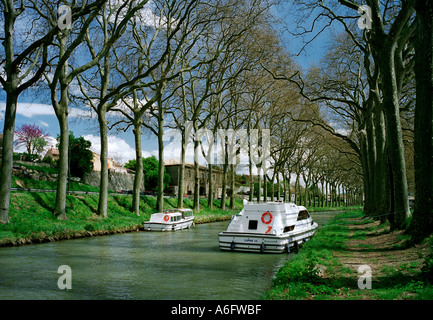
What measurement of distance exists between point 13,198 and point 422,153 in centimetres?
2336

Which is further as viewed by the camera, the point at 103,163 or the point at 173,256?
the point at 103,163

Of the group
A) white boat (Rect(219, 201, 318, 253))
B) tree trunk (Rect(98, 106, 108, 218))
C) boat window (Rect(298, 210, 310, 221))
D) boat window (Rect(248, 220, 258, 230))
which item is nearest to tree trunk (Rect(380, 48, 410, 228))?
white boat (Rect(219, 201, 318, 253))

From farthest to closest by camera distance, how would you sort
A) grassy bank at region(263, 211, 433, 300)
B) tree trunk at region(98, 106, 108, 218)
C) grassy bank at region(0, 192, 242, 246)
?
tree trunk at region(98, 106, 108, 218)
grassy bank at region(0, 192, 242, 246)
grassy bank at region(263, 211, 433, 300)

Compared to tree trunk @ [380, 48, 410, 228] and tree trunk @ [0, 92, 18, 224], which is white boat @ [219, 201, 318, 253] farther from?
tree trunk @ [0, 92, 18, 224]

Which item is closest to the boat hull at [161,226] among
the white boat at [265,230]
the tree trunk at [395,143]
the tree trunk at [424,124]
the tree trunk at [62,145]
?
the tree trunk at [62,145]

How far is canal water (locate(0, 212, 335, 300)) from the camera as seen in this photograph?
349 inches

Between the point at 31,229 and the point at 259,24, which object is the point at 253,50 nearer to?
the point at 259,24


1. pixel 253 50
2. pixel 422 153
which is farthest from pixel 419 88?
pixel 253 50

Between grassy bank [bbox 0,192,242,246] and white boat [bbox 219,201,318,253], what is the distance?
8834 millimetres

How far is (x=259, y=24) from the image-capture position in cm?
2398

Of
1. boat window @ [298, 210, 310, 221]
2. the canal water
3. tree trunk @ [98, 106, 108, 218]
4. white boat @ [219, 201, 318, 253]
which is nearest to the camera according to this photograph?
the canal water

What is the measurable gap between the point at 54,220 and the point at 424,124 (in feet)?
64.4

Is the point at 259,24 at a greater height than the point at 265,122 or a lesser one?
greater

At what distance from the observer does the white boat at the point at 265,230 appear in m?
16.2
